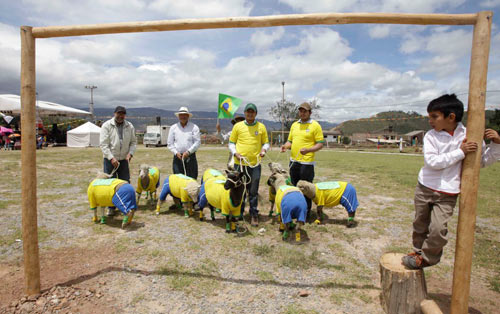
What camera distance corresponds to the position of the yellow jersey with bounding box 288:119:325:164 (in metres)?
5.06

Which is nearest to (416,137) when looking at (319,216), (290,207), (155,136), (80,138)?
(155,136)

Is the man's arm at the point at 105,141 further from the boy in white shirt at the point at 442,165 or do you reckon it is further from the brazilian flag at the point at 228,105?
the boy in white shirt at the point at 442,165

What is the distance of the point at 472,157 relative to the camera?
2.38m

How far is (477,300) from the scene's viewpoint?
9.75ft

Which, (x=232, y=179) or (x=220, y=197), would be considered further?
(x=220, y=197)

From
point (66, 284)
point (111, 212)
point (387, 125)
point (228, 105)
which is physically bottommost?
point (66, 284)

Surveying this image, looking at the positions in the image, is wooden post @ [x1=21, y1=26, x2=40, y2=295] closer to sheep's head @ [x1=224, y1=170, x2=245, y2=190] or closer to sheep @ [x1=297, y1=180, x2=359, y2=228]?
sheep's head @ [x1=224, y1=170, x2=245, y2=190]

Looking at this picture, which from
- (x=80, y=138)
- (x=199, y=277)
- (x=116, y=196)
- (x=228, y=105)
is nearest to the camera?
(x=199, y=277)

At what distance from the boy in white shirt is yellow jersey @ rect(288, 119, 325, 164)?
2512mm

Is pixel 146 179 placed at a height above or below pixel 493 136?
below

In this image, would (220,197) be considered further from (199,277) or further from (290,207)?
(199,277)

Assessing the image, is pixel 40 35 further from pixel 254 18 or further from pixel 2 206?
pixel 2 206

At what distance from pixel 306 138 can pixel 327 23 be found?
2542 mm

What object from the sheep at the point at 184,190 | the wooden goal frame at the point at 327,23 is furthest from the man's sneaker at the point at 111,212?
the wooden goal frame at the point at 327,23
